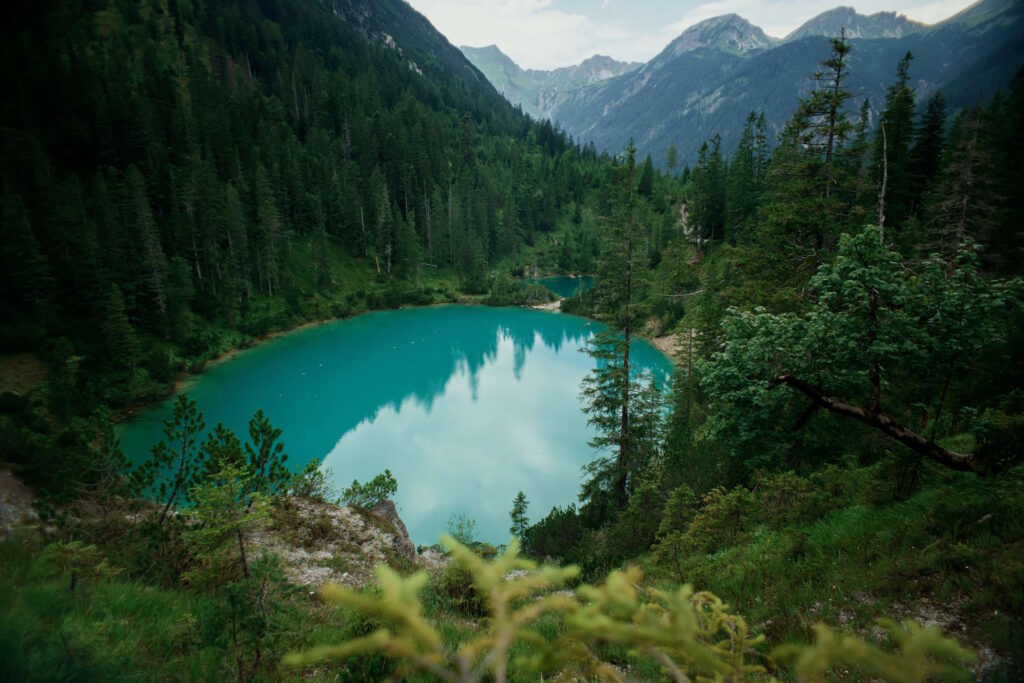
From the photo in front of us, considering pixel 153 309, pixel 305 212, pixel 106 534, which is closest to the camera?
pixel 106 534

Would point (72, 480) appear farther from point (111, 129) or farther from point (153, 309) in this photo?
point (111, 129)

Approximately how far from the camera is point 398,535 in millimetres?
11844

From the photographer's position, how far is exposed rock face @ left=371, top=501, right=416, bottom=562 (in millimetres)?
11286

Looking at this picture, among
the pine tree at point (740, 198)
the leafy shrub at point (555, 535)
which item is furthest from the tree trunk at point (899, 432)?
the pine tree at point (740, 198)

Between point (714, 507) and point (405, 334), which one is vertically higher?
point (714, 507)

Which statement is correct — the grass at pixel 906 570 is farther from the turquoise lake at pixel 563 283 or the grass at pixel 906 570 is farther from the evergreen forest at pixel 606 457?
the turquoise lake at pixel 563 283

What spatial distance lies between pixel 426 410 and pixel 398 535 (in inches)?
794

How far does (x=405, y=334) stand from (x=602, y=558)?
1706 inches

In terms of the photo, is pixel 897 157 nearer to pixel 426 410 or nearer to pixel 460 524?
pixel 426 410

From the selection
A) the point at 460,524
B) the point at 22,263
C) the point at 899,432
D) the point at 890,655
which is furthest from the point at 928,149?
the point at 22,263

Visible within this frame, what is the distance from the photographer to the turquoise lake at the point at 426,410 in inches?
850

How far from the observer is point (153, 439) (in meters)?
24.0

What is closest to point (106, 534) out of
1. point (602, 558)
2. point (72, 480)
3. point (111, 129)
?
point (72, 480)

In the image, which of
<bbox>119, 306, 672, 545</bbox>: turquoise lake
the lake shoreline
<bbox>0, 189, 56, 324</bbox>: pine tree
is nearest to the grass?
<bbox>119, 306, 672, 545</bbox>: turquoise lake
